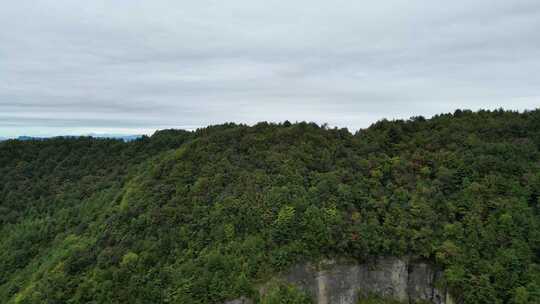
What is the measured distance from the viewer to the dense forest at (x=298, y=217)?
78.7 ft

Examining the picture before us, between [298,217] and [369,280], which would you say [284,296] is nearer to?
[298,217]

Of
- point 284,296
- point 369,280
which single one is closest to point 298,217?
point 284,296

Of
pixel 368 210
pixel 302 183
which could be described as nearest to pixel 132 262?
pixel 302 183

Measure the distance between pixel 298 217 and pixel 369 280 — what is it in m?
7.66

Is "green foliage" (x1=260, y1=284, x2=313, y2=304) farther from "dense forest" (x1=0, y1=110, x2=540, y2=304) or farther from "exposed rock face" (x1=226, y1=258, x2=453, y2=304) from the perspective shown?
"exposed rock face" (x1=226, y1=258, x2=453, y2=304)

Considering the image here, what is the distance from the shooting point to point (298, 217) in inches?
1034

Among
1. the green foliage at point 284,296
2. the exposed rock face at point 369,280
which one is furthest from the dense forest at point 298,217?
the exposed rock face at point 369,280

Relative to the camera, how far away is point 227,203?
28.6 m

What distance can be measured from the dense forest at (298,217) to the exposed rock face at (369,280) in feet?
2.85

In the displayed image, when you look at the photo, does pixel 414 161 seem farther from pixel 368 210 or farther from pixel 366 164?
pixel 368 210

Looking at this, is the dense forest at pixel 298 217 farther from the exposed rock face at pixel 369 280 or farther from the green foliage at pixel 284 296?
the exposed rock face at pixel 369 280

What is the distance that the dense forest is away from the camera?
78.7ft

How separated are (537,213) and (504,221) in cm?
377

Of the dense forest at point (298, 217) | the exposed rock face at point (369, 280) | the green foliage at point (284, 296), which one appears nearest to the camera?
the green foliage at point (284, 296)
